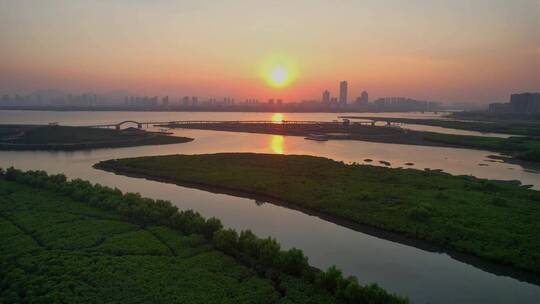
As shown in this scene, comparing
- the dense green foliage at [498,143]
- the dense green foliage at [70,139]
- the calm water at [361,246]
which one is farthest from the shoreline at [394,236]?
the dense green foliage at [498,143]

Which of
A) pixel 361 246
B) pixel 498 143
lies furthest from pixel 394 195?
pixel 498 143

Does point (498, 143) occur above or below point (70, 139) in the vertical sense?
below

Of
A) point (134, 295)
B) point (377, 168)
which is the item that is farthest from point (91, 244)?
point (377, 168)

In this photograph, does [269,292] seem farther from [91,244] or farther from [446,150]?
[446,150]

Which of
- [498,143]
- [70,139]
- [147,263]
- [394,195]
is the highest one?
[70,139]

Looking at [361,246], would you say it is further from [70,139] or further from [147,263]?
[70,139]
